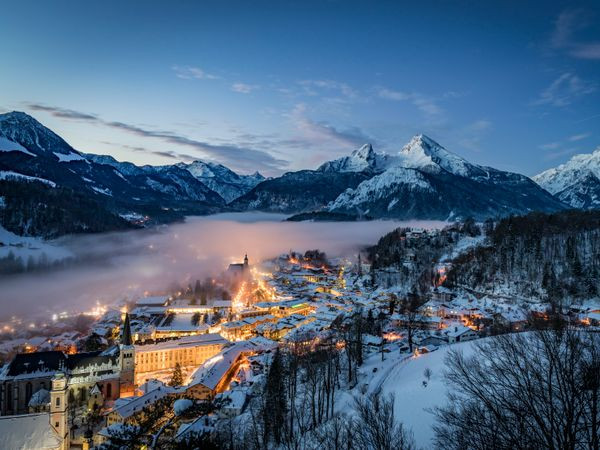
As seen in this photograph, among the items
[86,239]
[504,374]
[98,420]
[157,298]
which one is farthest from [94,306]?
[504,374]

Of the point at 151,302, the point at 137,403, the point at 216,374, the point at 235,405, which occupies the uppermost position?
the point at 235,405

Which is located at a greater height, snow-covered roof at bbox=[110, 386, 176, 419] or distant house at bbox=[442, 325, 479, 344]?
distant house at bbox=[442, 325, 479, 344]

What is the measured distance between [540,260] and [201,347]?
57.9 metres

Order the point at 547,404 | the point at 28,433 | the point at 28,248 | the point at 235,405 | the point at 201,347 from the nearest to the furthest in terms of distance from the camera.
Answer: the point at 547,404
the point at 28,433
the point at 235,405
the point at 201,347
the point at 28,248

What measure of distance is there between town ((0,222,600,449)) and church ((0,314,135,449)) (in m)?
0.09

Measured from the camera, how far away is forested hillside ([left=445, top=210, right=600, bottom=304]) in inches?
2429

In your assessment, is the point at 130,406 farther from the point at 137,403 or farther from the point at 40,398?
the point at 40,398

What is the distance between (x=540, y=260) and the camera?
70.0 m

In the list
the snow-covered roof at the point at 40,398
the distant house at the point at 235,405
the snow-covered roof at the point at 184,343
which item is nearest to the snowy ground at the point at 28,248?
the snow-covered roof at the point at 184,343

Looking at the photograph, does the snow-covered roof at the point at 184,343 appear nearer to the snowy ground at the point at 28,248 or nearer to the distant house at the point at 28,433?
the distant house at the point at 28,433

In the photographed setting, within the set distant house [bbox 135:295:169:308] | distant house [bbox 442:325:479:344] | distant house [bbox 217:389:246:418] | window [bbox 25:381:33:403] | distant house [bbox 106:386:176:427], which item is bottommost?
distant house [bbox 135:295:169:308]

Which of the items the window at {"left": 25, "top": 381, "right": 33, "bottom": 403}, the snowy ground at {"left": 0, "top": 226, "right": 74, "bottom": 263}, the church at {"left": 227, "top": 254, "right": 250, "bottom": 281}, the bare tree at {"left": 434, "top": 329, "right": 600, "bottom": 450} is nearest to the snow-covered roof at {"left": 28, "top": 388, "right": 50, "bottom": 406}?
the window at {"left": 25, "top": 381, "right": 33, "bottom": 403}

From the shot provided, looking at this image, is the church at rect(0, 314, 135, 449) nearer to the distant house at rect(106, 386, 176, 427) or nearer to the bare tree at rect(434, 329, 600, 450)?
the distant house at rect(106, 386, 176, 427)

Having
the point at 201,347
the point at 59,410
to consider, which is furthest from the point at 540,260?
the point at 59,410
